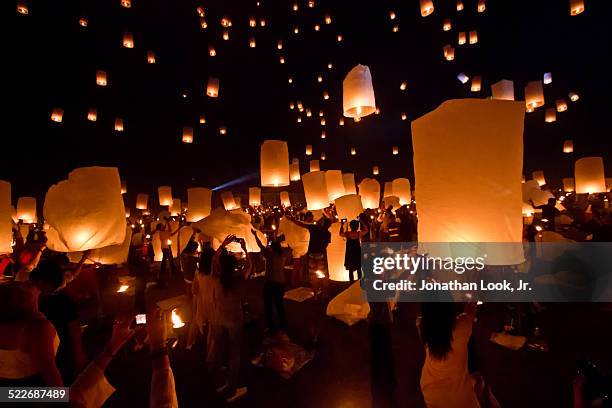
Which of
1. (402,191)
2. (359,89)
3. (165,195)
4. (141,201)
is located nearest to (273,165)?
(359,89)

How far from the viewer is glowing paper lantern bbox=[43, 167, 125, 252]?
102 inches

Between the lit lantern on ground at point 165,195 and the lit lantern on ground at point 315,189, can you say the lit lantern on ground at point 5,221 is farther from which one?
the lit lantern on ground at point 165,195

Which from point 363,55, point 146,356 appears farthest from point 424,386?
point 363,55

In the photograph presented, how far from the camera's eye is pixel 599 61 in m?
15.2

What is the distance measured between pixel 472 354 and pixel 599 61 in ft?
68.7

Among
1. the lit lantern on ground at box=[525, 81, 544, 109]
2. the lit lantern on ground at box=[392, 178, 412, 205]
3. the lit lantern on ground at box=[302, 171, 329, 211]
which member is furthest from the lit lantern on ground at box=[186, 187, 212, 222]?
the lit lantern on ground at box=[525, 81, 544, 109]

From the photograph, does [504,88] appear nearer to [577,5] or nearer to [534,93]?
[534,93]

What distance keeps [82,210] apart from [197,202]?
4680 mm

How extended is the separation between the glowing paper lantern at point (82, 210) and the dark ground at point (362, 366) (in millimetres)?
2035

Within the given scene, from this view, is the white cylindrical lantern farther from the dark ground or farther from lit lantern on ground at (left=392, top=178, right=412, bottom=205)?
lit lantern on ground at (left=392, top=178, right=412, bottom=205)

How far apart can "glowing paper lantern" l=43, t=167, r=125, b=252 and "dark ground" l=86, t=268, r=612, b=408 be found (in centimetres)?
204

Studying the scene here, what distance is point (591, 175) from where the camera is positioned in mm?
6758

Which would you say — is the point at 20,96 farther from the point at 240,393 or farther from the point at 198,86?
the point at 240,393

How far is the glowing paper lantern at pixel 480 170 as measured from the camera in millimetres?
1660
